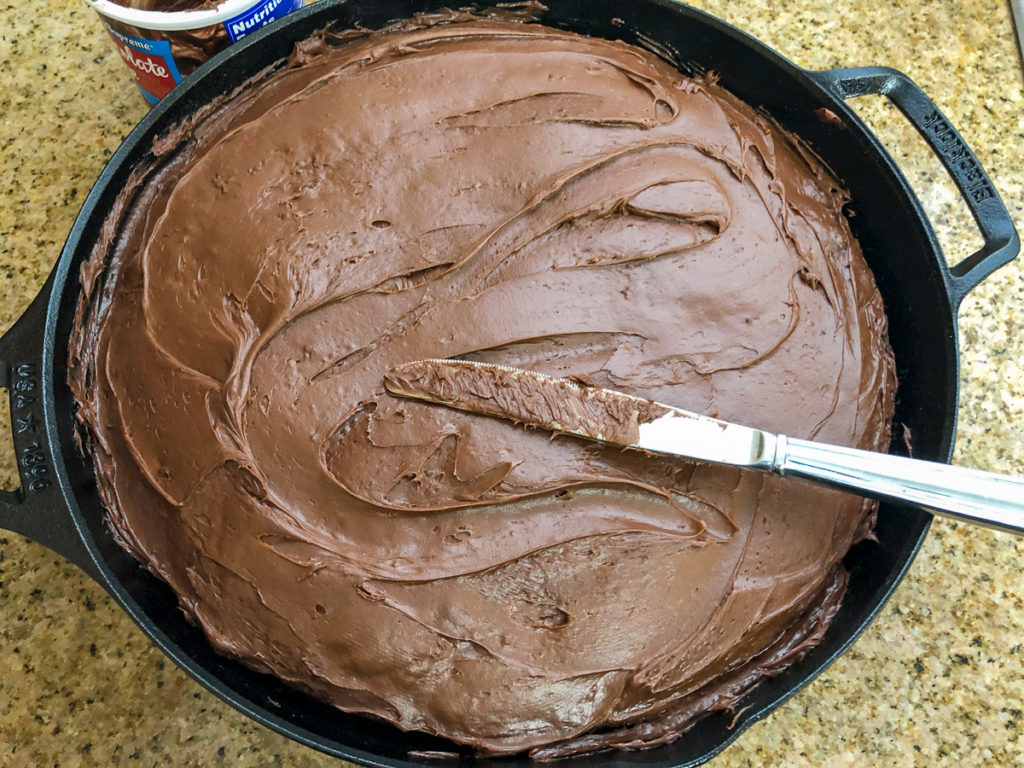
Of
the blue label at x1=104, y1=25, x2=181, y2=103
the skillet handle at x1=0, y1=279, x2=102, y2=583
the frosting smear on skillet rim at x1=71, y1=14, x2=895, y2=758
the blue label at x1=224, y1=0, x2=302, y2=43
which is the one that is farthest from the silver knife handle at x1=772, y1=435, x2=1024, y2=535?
the blue label at x1=104, y1=25, x2=181, y2=103

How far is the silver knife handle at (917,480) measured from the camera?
1175 millimetres

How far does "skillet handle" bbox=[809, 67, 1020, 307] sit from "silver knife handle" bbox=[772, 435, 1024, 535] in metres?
0.46

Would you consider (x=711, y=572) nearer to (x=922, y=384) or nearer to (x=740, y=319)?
(x=740, y=319)

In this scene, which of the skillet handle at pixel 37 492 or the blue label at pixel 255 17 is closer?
the skillet handle at pixel 37 492

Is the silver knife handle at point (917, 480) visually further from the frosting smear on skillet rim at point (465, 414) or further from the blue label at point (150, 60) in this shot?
the blue label at point (150, 60)

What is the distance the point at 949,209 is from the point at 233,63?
187 centimetres

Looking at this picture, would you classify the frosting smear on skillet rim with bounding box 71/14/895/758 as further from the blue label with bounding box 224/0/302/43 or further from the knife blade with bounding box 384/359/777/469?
the blue label with bounding box 224/0/302/43

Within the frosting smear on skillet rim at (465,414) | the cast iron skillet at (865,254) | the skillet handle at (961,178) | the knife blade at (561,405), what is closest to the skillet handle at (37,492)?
the cast iron skillet at (865,254)

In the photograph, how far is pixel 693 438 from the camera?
129cm

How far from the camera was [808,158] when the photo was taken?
169 centimetres

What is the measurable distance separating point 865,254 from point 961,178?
0.27 metres

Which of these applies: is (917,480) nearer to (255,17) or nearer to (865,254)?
(865,254)

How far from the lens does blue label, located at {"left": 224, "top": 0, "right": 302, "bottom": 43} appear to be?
152cm

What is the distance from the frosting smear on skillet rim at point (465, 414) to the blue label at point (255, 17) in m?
0.16
